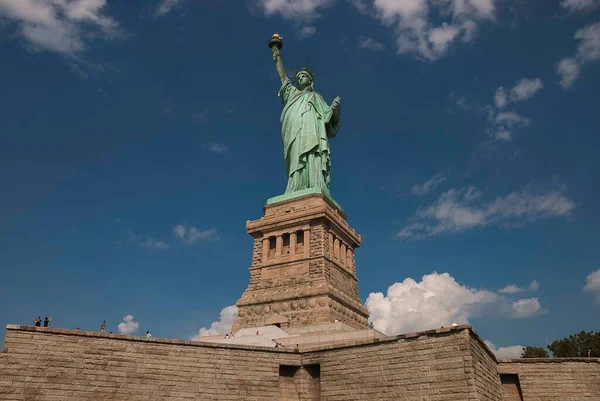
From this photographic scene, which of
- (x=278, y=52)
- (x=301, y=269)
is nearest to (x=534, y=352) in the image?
(x=301, y=269)

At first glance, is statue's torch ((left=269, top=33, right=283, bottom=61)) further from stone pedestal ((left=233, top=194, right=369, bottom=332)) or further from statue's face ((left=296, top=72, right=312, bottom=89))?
stone pedestal ((left=233, top=194, right=369, bottom=332))

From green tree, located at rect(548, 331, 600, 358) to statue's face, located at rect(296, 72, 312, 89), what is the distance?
31.5 meters

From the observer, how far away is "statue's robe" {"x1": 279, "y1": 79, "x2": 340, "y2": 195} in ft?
117

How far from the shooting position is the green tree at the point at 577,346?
136 ft

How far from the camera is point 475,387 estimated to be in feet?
44.5

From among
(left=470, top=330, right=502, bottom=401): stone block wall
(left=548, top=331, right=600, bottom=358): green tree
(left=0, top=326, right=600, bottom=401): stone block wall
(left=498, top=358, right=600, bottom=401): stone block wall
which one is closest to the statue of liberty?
(left=498, top=358, right=600, bottom=401): stone block wall

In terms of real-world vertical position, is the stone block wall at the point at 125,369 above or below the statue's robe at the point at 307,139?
below

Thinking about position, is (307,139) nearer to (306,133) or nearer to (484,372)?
(306,133)

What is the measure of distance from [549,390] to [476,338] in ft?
19.8

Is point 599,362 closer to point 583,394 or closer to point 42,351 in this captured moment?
point 583,394

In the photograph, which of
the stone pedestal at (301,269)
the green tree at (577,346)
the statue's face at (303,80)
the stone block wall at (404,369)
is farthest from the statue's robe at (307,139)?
the green tree at (577,346)

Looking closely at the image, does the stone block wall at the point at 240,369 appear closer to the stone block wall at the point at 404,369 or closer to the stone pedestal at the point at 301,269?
the stone block wall at the point at 404,369

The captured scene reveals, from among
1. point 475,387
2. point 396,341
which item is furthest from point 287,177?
point 475,387

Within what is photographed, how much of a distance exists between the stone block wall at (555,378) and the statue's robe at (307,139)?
18.7 meters
